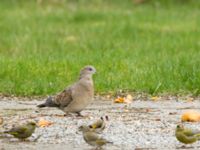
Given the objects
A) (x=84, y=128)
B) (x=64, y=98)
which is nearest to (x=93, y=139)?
(x=84, y=128)

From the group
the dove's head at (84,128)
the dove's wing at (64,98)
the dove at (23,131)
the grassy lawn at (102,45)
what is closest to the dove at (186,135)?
the dove's head at (84,128)

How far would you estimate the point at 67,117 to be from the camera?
9.85 metres

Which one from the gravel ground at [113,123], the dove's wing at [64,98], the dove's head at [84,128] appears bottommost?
the gravel ground at [113,123]

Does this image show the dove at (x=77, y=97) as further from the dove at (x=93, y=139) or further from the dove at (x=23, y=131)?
the dove at (x=93, y=139)

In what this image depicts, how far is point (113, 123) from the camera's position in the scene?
9344 mm

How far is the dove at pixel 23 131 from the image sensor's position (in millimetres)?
8492

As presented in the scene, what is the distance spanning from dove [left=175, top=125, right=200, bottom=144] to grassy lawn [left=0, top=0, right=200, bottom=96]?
3.35 meters

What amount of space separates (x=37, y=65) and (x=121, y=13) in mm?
8323

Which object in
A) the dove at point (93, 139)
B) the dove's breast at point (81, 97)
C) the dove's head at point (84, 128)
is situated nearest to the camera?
the dove at point (93, 139)

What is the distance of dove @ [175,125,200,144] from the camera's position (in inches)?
325

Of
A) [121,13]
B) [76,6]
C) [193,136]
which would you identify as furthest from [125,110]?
[76,6]

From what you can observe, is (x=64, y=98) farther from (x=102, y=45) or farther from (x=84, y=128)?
(x=102, y=45)

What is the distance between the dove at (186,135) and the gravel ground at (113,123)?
10 centimetres

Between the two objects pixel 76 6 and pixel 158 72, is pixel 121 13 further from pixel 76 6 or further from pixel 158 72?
pixel 158 72
